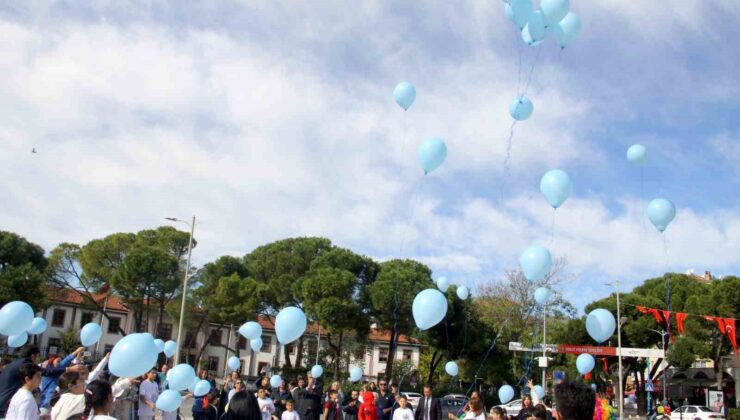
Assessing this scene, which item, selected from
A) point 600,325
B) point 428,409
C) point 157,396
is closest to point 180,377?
point 157,396

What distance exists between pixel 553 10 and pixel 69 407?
7.97 meters

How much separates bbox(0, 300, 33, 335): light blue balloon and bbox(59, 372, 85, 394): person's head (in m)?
5.08

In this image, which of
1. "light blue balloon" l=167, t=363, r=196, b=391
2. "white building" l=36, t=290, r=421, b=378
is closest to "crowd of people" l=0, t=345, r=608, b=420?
"light blue balloon" l=167, t=363, r=196, b=391

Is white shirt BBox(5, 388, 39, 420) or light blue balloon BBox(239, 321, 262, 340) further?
light blue balloon BBox(239, 321, 262, 340)

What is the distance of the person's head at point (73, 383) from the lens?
17.4 ft

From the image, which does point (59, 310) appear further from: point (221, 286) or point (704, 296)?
point (704, 296)

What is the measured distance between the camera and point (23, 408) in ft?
15.8

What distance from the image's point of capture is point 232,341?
5838 cm

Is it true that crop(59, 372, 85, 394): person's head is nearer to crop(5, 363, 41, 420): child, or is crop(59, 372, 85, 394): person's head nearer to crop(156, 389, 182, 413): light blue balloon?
crop(5, 363, 41, 420): child

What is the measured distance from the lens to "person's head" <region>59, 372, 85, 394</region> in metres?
5.31

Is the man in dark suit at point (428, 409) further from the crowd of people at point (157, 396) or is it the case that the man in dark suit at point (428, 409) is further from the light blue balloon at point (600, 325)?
the light blue balloon at point (600, 325)

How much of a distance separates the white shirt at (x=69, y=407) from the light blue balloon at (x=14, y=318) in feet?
18.9

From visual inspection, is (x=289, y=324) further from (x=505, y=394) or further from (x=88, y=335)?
(x=505, y=394)

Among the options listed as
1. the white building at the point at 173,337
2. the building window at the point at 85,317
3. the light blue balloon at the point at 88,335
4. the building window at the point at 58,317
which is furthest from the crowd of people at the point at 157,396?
the building window at the point at 58,317
